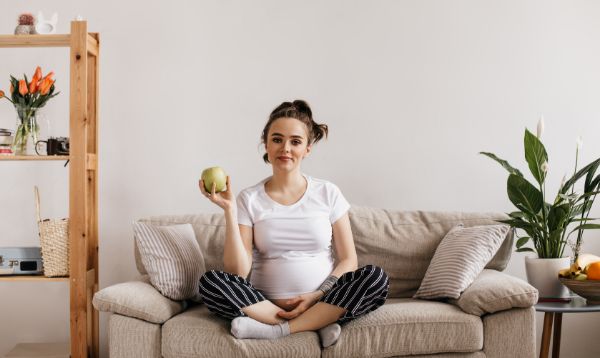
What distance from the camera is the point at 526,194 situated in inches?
110

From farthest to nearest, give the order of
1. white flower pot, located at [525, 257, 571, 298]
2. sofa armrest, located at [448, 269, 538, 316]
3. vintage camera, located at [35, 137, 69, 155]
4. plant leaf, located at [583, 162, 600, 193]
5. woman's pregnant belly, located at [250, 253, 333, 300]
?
vintage camera, located at [35, 137, 69, 155], plant leaf, located at [583, 162, 600, 193], white flower pot, located at [525, 257, 571, 298], woman's pregnant belly, located at [250, 253, 333, 300], sofa armrest, located at [448, 269, 538, 316]

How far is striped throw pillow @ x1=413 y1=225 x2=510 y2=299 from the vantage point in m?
2.54

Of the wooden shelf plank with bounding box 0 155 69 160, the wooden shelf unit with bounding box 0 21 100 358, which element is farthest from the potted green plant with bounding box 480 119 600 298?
the wooden shelf plank with bounding box 0 155 69 160

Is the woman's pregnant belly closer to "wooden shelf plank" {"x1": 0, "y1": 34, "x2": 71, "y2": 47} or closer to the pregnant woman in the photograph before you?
the pregnant woman

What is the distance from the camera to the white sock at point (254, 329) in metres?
2.22

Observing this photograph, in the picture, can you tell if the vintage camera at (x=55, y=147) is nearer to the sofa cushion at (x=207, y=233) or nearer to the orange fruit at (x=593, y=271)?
the sofa cushion at (x=207, y=233)

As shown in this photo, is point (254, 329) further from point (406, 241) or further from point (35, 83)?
point (35, 83)

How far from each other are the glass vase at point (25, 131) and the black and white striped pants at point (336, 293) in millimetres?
1155

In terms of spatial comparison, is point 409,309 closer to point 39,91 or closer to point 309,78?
point 309,78

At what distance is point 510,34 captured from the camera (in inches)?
132

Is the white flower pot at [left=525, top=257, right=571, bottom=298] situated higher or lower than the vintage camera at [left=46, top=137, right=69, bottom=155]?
lower

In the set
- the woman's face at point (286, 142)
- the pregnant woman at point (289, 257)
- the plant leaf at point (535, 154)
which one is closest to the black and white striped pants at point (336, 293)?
the pregnant woman at point (289, 257)

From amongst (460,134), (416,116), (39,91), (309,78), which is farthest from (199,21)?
(460,134)

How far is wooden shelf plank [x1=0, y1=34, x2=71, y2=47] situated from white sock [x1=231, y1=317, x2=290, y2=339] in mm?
1503
